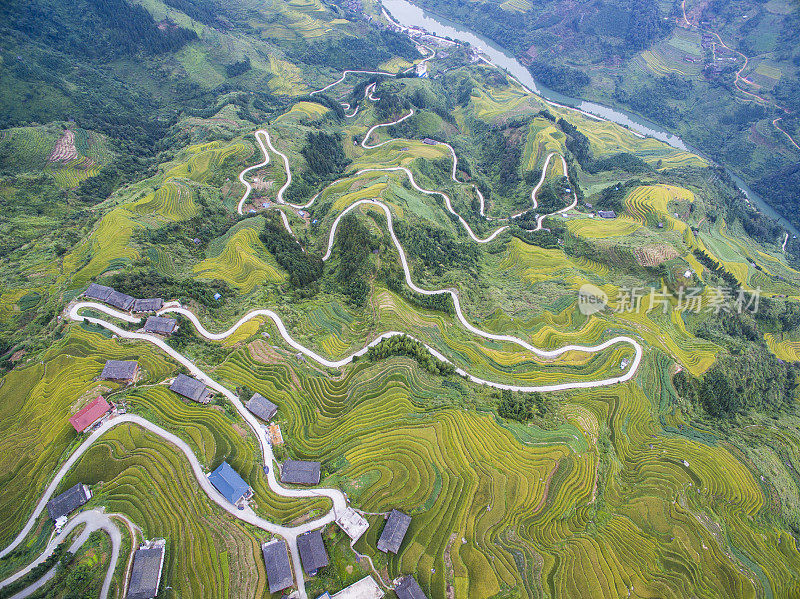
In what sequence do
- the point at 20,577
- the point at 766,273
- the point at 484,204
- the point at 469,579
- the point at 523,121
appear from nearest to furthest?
the point at 20,577 → the point at 469,579 → the point at 766,273 → the point at 484,204 → the point at 523,121

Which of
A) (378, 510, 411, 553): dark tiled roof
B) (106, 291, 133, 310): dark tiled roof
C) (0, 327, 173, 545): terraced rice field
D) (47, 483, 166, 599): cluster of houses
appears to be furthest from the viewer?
(106, 291, 133, 310): dark tiled roof

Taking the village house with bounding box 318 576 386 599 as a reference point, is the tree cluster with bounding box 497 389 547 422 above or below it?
above

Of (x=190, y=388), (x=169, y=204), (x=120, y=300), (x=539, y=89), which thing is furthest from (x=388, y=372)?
(x=539, y=89)

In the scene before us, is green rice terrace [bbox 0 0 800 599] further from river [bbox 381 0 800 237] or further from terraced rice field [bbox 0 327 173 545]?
river [bbox 381 0 800 237]

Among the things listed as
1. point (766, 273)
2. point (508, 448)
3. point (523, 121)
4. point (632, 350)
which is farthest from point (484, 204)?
point (508, 448)

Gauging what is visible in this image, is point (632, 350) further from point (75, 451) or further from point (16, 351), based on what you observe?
point (16, 351)

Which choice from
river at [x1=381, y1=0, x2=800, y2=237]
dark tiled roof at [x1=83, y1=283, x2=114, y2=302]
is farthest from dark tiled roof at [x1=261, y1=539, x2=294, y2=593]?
river at [x1=381, y1=0, x2=800, y2=237]
